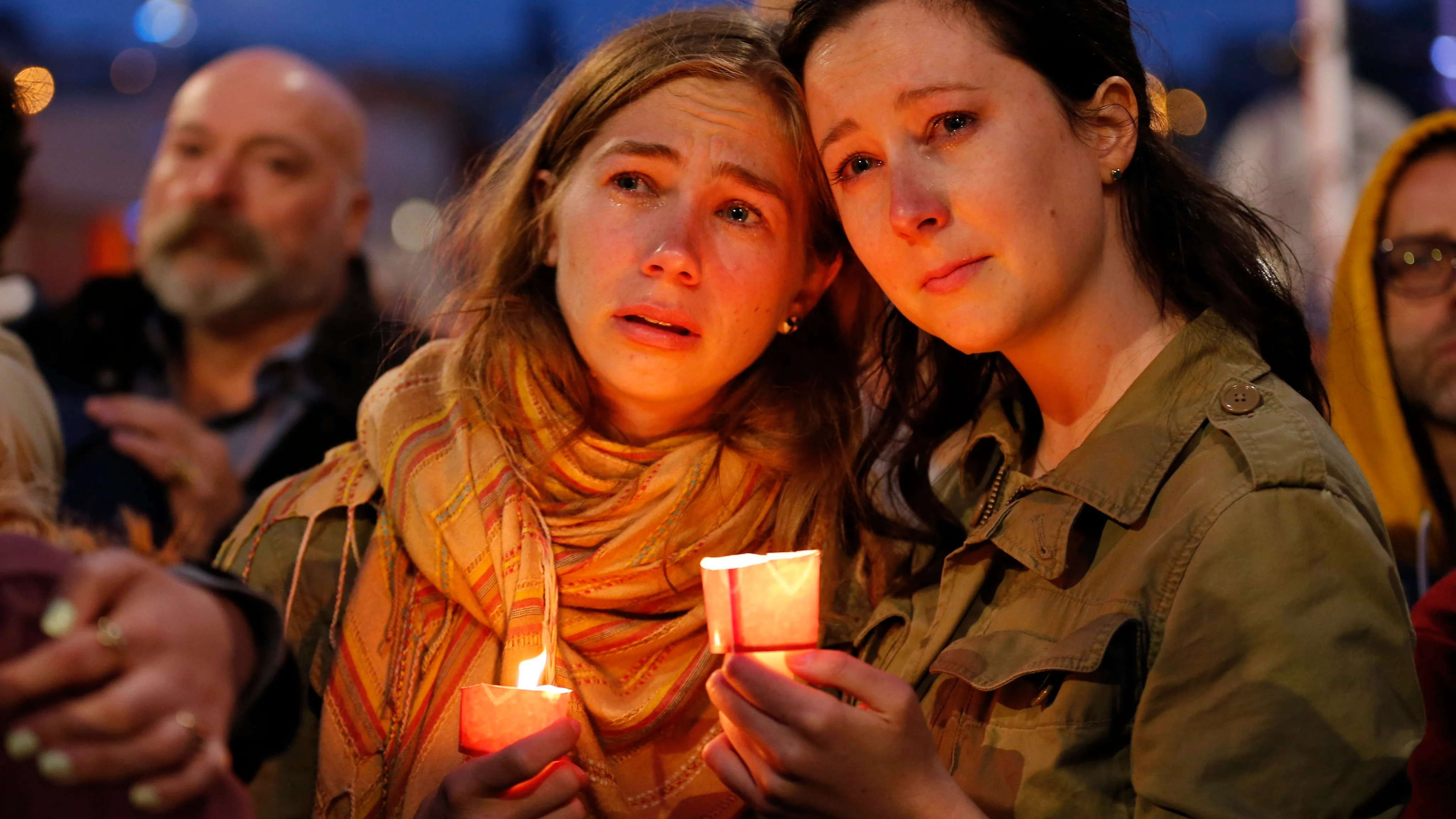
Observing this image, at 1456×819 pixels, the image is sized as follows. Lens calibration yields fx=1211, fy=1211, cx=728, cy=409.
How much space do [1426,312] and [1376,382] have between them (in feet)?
0.70

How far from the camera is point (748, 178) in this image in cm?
243

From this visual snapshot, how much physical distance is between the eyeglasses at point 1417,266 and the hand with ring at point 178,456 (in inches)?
→ 132

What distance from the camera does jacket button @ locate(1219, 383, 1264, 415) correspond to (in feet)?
6.24

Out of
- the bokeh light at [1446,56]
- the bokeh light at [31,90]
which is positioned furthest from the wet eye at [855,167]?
the bokeh light at [1446,56]

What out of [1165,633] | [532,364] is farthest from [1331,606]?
[532,364]

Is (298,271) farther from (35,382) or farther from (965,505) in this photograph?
(965,505)

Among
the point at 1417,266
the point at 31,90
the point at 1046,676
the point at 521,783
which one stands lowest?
the point at 521,783

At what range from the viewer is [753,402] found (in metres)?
2.68

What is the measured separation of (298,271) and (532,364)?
2415mm

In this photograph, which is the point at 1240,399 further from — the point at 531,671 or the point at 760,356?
the point at 531,671

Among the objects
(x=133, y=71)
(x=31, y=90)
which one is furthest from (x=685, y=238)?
(x=133, y=71)

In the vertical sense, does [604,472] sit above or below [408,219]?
above

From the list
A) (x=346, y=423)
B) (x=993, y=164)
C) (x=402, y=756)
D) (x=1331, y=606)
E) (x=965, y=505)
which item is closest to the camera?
(x=1331, y=606)

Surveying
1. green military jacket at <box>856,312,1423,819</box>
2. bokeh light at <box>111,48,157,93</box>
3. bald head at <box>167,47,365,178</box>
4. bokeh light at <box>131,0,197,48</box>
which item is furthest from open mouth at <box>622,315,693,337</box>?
bokeh light at <box>111,48,157,93</box>
